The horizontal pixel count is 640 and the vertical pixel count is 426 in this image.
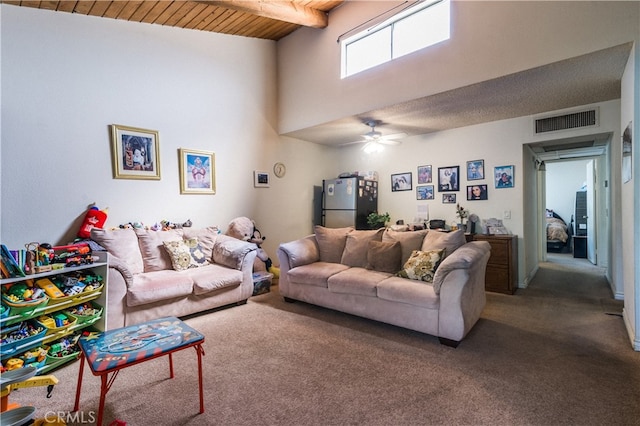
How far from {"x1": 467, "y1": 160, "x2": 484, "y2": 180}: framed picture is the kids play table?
4.42 metres

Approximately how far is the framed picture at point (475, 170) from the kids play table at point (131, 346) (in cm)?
442

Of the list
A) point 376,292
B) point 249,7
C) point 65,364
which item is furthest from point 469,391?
point 249,7

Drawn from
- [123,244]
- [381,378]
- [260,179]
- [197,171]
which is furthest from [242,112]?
[381,378]

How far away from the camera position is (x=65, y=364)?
93.2 inches

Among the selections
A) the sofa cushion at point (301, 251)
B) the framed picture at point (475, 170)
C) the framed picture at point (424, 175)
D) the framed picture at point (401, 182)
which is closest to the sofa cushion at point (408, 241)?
the sofa cushion at point (301, 251)

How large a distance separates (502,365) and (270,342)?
6.17 ft

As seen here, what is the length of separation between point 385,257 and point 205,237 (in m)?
2.39

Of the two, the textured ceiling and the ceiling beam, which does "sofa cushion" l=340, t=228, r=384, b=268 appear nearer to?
the textured ceiling

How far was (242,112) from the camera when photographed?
479 centimetres

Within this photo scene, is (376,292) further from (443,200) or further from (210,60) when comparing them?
(210,60)

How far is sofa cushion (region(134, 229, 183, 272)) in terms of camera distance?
3.52m

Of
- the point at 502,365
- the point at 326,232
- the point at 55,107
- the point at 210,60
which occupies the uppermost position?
the point at 210,60

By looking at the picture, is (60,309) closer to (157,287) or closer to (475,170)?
(157,287)

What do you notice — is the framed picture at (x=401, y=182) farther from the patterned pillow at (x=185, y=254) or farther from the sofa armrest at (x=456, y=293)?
the patterned pillow at (x=185, y=254)
